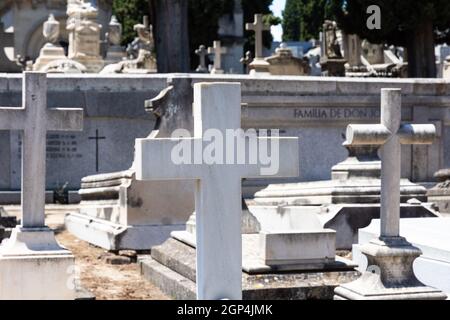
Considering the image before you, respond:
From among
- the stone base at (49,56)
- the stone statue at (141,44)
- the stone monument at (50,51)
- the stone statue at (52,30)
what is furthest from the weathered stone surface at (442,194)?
the stone statue at (141,44)

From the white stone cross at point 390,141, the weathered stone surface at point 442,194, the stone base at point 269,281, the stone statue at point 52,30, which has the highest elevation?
the stone statue at point 52,30

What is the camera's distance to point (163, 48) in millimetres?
18594

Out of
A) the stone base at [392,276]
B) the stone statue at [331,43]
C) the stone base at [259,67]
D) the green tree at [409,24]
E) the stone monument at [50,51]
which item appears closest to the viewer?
the stone base at [392,276]

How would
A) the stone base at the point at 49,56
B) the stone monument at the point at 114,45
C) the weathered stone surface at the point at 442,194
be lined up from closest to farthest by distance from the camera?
1. the weathered stone surface at the point at 442,194
2. the stone base at the point at 49,56
3. the stone monument at the point at 114,45

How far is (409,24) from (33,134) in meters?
20.9

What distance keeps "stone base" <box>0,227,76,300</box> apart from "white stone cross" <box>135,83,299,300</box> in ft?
4.98

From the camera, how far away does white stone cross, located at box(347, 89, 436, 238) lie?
5.73 meters

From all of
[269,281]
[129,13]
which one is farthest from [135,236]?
[129,13]

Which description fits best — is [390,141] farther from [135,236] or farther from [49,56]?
[49,56]

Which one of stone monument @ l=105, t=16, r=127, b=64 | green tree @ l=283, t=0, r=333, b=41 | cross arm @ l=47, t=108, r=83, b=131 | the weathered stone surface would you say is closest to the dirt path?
cross arm @ l=47, t=108, r=83, b=131

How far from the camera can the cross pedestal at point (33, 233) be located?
19.6 feet

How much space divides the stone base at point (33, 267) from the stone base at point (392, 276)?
164 centimetres

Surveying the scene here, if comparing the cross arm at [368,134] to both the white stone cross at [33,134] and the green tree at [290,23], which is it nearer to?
the white stone cross at [33,134]
